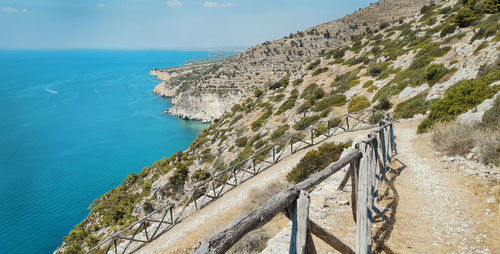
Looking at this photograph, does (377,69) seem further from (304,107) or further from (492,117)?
(492,117)

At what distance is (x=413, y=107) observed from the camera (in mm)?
16656

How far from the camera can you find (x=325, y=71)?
3966cm

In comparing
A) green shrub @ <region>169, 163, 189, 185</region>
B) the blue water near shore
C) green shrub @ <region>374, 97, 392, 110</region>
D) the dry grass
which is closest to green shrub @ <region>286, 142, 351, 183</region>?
the dry grass

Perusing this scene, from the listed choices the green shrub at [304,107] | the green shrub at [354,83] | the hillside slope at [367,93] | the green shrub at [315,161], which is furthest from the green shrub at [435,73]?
the green shrub at [304,107]

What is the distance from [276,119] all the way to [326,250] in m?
24.2

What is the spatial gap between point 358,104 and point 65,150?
227ft

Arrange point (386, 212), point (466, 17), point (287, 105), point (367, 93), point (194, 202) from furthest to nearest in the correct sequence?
point (287, 105) → point (367, 93) → point (466, 17) → point (194, 202) → point (386, 212)

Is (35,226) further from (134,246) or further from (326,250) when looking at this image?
(326,250)

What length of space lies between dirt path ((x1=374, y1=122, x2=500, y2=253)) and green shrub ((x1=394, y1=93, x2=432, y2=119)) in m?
8.32

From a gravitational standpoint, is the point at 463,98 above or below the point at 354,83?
above

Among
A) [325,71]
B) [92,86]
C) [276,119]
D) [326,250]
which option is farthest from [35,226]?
[92,86]

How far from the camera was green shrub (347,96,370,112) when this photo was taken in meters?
21.8

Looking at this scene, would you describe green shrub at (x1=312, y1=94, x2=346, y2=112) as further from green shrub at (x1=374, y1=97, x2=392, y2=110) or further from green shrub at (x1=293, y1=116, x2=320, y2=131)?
green shrub at (x1=374, y1=97, x2=392, y2=110)

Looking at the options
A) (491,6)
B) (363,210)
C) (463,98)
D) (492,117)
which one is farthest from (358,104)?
(363,210)
